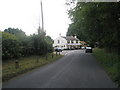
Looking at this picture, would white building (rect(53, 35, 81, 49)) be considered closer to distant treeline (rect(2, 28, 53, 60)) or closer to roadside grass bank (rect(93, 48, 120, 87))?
distant treeline (rect(2, 28, 53, 60))

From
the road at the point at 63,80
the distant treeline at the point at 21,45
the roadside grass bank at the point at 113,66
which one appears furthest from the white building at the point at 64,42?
the road at the point at 63,80

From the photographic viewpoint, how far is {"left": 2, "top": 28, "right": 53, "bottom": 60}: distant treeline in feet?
40.1

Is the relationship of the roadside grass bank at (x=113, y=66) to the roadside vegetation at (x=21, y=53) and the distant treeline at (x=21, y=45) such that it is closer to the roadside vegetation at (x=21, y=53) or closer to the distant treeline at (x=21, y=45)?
the roadside vegetation at (x=21, y=53)

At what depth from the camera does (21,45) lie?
640 inches

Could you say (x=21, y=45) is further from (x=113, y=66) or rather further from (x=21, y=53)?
(x=113, y=66)

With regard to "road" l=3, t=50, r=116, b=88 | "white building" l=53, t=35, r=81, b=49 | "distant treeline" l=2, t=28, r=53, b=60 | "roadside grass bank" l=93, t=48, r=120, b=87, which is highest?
"white building" l=53, t=35, r=81, b=49

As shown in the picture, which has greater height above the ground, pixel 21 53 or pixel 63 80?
pixel 21 53

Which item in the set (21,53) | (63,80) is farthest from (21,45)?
(63,80)

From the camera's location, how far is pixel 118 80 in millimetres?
6754

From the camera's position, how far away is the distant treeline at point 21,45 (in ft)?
40.1

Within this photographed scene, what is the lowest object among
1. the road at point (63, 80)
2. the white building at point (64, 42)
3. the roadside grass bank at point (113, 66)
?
the road at point (63, 80)

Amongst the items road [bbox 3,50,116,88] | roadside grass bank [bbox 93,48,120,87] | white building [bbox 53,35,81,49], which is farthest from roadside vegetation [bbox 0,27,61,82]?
white building [bbox 53,35,81,49]

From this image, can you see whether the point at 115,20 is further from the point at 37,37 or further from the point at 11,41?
the point at 37,37

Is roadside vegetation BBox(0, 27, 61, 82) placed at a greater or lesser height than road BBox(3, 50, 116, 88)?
greater
